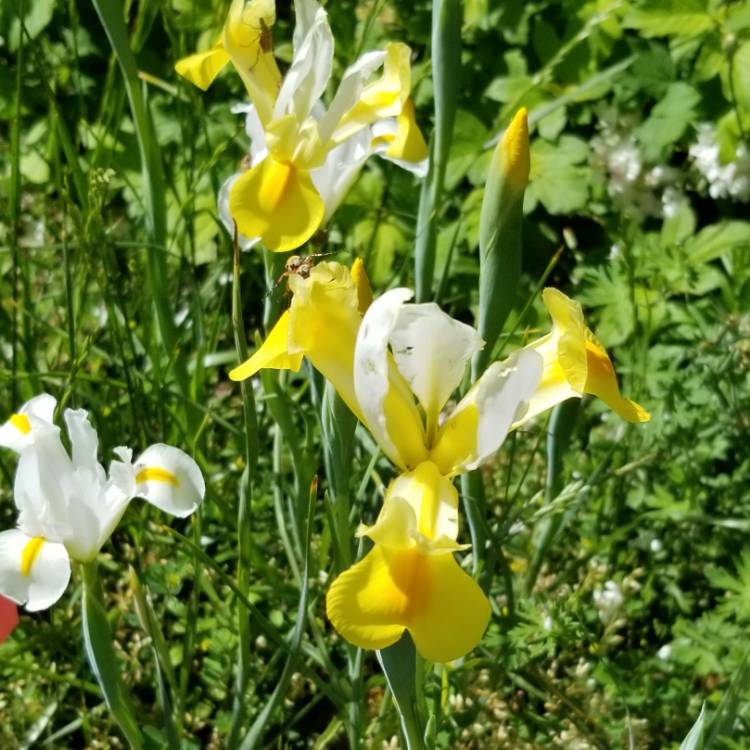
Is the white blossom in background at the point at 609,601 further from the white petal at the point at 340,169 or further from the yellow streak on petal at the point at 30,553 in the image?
the yellow streak on petal at the point at 30,553

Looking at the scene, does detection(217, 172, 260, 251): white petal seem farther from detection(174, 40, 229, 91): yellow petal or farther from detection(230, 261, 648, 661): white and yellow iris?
detection(230, 261, 648, 661): white and yellow iris

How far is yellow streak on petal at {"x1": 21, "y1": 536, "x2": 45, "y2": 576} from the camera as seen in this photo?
839 millimetres

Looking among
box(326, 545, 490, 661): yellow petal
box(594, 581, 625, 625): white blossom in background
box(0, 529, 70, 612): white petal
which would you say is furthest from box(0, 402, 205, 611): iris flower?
box(594, 581, 625, 625): white blossom in background

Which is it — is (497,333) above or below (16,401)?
below

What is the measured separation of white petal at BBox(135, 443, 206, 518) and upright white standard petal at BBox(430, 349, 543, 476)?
207mm

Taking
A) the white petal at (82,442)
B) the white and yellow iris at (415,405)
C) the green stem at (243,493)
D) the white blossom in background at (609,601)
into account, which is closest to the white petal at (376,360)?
the white and yellow iris at (415,405)

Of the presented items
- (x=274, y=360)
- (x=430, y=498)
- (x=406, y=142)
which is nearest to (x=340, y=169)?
(x=406, y=142)

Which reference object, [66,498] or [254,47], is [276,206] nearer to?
[254,47]

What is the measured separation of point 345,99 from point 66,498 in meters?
0.41

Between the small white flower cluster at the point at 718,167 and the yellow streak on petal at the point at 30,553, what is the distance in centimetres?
136

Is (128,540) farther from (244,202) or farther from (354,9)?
(354,9)

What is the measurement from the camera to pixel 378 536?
2.27 feet

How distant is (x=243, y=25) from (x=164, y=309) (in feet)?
1.27

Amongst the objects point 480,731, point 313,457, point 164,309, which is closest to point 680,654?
point 480,731
